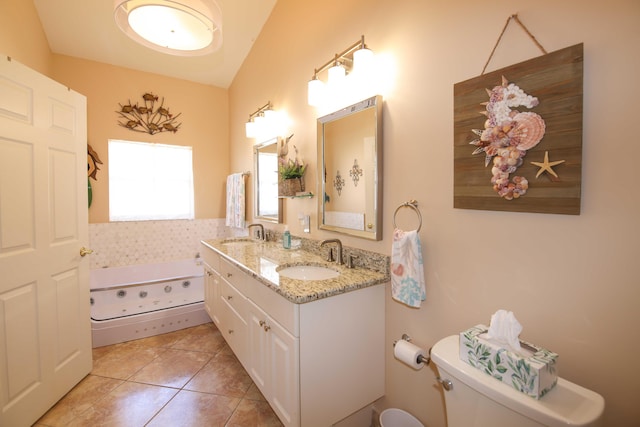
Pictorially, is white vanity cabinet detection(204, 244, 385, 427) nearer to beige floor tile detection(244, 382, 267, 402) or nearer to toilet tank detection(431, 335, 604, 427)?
beige floor tile detection(244, 382, 267, 402)

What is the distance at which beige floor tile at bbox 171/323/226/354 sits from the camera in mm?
2469

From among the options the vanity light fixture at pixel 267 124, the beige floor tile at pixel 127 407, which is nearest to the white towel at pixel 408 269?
the vanity light fixture at pixel 267 124

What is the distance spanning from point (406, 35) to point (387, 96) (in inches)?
11.5

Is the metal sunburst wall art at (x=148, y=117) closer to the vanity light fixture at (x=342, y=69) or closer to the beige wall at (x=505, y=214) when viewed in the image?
the beige wall at (x=505, y=214)

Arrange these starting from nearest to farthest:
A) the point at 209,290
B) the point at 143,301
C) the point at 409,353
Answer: the point at 409,353 → the point at 209,290 → the point at 143,301

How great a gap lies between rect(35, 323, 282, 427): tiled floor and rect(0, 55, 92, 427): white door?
17 cm

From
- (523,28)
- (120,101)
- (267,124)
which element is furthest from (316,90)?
(120,101)

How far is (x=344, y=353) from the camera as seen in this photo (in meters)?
1.39

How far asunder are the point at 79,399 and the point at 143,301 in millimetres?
1318

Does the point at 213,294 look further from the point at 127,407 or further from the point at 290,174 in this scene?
the point at 290,174

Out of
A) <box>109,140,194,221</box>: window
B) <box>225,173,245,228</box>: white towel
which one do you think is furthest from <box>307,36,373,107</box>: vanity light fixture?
<box>109,140,194,221</box>: window

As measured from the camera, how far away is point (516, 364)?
2.53 ft

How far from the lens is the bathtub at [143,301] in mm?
2557

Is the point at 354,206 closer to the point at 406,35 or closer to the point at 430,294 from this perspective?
the point at 430,294
